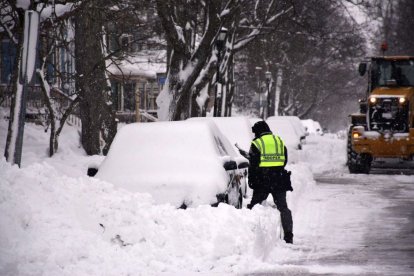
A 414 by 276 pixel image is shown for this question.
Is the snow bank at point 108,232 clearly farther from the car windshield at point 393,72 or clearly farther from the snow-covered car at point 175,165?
the car windshield at point 393,72

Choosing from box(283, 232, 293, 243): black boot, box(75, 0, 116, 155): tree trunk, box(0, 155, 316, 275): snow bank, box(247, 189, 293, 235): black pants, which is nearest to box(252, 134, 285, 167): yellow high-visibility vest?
box(247, 189, 293, 235): black pants

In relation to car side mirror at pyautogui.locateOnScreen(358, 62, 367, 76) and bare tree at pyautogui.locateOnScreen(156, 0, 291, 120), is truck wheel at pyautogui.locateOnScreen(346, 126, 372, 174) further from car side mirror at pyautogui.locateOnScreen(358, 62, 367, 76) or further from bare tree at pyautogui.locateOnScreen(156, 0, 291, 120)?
bare tree at pyautogui.locateOnScreen(156, 0, 291, 120)

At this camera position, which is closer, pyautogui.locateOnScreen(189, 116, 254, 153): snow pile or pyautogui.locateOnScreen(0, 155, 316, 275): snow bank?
pyautogui.locateOnScreen(0, 155, 316, 275): snow bank

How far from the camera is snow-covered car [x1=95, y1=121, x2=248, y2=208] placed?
34.6 feet

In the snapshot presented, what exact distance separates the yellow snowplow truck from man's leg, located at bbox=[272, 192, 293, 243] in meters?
11.9

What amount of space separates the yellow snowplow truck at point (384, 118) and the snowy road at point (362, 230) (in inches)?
108

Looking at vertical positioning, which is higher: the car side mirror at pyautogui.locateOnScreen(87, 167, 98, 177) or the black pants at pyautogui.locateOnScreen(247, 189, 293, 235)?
the car side mirror at pyautogui.locateOnScreen(87, 167, 98, 177)

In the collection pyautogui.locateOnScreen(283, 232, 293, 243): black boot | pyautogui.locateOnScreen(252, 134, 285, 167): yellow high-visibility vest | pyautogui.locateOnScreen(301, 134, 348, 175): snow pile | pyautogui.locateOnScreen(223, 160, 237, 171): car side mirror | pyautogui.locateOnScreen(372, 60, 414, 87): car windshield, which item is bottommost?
pyautogui.locateOnScreen(301, 134, 348, 175): snow pile

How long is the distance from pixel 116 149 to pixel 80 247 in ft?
11.7

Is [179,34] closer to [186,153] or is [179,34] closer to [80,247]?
[186,153]

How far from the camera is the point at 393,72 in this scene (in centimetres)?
2522

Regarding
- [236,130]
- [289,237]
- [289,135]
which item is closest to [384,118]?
[236,130]

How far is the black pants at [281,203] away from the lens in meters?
11.2

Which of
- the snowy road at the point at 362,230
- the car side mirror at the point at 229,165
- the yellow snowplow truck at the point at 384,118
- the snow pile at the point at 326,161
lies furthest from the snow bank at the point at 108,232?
the snow pile at the point at 326,161
